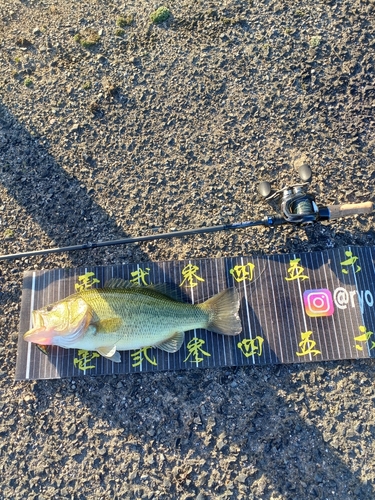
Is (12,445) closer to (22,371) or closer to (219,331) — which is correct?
(22,371)

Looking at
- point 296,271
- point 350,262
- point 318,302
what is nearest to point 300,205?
point 296,271

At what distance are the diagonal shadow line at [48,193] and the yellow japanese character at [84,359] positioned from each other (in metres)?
1.10

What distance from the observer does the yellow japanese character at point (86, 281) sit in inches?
171

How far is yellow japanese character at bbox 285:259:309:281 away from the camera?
4227 mm

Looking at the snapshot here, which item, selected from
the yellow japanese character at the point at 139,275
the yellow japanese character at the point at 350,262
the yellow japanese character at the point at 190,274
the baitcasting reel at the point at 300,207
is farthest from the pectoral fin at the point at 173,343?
the yellow japanese character at the point at 350,262

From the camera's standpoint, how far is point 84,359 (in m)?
4.16

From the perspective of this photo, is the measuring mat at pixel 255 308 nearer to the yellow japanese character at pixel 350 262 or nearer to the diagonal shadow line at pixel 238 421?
the yellow japanese character at pixel 350 262

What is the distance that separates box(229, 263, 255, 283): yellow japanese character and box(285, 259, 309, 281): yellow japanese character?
17.2 inches

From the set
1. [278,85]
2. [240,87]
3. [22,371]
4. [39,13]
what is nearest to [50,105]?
[39,13]

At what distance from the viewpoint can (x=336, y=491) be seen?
147 inches

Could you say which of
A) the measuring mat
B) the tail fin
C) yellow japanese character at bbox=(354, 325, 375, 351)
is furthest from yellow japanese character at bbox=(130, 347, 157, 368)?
yellow japanese character at bbox=(354, 325, 375, 351)

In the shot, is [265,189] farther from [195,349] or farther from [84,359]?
[84,359]

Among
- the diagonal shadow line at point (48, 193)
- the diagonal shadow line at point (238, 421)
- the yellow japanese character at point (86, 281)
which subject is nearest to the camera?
the diagonal shadow line at point (238, 421)

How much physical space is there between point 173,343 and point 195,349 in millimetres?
281
